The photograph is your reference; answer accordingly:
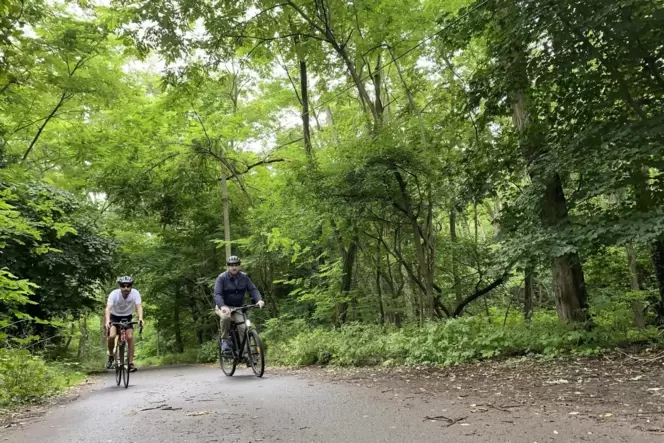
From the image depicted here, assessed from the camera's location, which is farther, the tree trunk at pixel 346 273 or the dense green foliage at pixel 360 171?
the tree trunk at pixel 346 273

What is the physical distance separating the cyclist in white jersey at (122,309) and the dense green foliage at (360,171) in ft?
3.03

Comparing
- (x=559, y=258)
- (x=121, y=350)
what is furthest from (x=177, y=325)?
(x=559, y=258)

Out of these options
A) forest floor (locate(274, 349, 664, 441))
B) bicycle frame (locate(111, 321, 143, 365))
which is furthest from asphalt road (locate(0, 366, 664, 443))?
bicycle frame (locate(111, 321, 143, 365))

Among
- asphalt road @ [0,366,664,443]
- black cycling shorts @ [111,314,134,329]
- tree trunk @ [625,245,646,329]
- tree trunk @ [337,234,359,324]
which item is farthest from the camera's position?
tree trunk @ [337,234,359,324]

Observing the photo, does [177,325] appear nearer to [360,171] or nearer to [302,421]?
[360,171]

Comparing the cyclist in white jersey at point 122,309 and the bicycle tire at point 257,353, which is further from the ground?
the cyclist in white jersey at point 122,309

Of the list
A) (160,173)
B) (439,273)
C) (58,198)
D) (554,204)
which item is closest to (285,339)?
(439,273)

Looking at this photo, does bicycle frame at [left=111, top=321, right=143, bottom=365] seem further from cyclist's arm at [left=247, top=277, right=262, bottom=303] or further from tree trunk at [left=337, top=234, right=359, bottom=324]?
tree trunk at [left=337, top=234, right=359, bottom=324]

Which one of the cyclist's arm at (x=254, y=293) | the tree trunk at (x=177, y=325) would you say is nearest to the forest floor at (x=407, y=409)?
the cyclist's arm at (x=254, y=293)

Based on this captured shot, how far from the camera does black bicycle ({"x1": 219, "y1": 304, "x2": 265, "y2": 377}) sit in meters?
7.58

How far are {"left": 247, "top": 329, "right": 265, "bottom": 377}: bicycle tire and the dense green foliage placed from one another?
184 cm

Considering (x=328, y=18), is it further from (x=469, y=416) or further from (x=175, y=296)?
(x=175, y=296)

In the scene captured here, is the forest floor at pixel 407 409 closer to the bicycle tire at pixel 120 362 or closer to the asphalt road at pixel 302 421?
the asphalt road at pixel 302 421

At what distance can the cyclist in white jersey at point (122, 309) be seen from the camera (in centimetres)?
792
